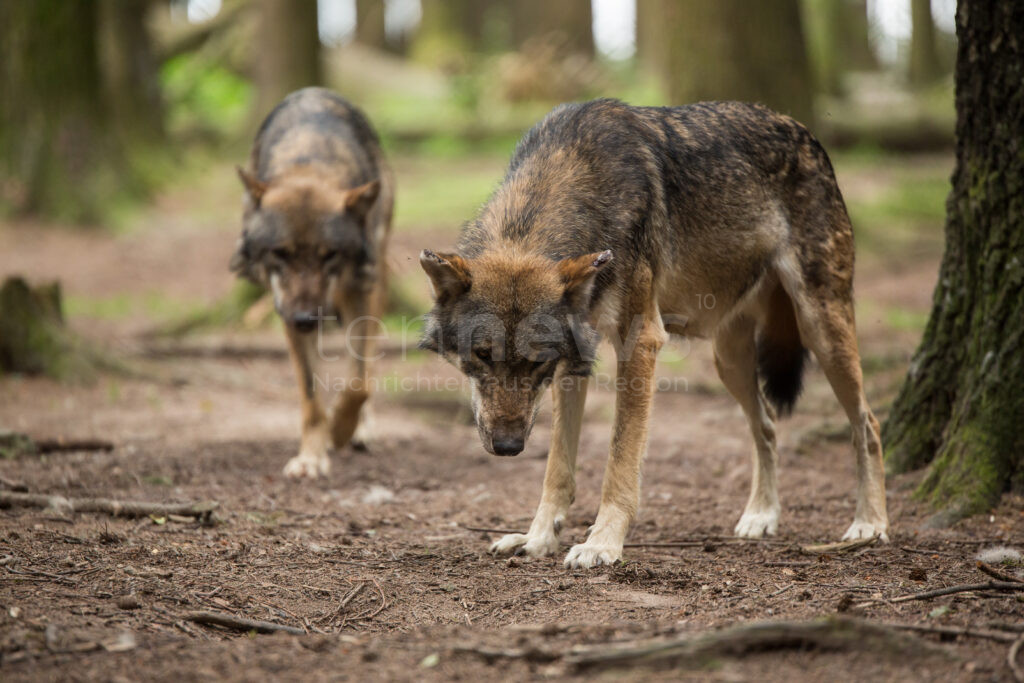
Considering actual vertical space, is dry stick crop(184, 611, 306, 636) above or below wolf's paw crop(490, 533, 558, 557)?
above

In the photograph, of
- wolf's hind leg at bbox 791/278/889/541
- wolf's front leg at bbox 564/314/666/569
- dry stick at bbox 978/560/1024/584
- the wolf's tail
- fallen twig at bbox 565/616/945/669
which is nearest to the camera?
fallen twig at bbox 565/616/945/669

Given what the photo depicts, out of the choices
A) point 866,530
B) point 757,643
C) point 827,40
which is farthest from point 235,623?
point 827,40

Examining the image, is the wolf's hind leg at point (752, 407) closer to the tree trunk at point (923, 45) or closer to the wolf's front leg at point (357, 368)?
the wolf's front leg at point (357, 368)

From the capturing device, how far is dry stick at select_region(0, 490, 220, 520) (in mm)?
4293

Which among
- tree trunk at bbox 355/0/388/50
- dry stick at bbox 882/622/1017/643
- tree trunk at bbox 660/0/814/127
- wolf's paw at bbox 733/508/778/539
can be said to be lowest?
wolf's paw at bbox 733/508/778/539

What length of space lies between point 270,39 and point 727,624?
12882 millimetres

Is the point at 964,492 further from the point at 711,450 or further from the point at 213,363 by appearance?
the point at 213,363

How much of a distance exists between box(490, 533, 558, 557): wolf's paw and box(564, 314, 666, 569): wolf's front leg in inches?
4.6

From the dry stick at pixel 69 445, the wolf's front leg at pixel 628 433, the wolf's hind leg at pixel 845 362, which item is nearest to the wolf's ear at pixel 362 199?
the dry stick at pixel 69 445

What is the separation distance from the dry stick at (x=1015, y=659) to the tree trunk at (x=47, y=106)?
13447 mm

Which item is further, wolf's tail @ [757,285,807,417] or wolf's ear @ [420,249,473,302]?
wolf's tail @ [757,285,807,417]

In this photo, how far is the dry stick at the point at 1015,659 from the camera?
98.8 inches

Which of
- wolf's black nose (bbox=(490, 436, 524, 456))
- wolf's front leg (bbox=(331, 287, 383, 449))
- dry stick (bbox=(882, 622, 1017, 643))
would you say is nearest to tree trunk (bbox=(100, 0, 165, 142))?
wolf's front leg (bbox=(331, 287, 383, 449))

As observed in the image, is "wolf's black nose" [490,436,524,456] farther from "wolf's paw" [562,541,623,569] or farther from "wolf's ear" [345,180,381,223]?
"wolf's ear" [345,180,381,223]
